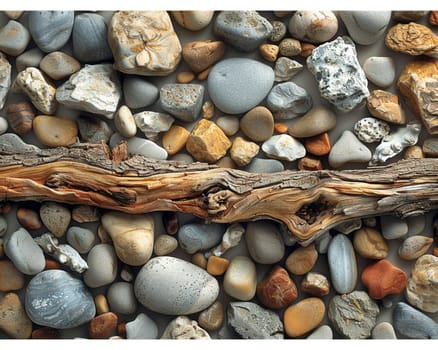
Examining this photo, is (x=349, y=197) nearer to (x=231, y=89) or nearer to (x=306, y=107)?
(x=306, y=107)

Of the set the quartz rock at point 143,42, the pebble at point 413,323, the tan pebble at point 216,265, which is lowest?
the pebble at point 413,323

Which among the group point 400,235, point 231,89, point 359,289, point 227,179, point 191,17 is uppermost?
point 191,17

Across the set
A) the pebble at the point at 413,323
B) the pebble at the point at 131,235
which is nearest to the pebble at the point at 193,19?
the pebble at the point at 131,235

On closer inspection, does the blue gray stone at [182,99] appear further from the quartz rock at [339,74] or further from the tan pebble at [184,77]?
the quartz rock at [339,74]

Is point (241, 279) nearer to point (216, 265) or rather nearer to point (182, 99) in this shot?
point (216, 265)

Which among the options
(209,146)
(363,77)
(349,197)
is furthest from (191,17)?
(349,197)
